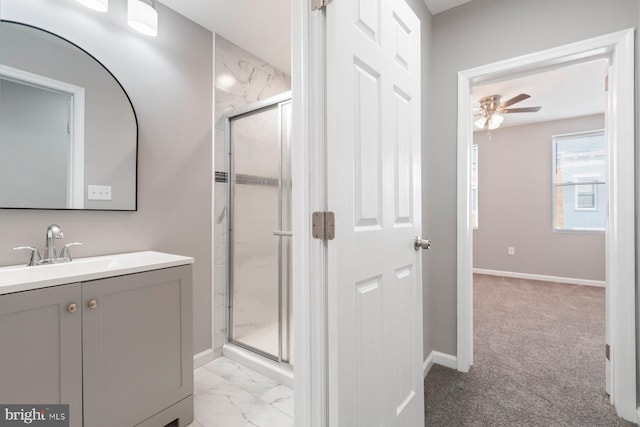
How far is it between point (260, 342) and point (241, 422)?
2.04 feet

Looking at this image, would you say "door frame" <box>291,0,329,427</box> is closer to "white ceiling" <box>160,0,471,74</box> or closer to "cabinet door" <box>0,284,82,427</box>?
"cabinet door" <box>0,284,82,427</box>

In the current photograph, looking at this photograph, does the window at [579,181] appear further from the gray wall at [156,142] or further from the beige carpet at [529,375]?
the gray wall at [156,142]

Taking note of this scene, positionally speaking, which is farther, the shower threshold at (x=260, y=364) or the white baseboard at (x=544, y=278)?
the white baseboard at (x=544, y=278)

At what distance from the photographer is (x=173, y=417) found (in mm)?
1488

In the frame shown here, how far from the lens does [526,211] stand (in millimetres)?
4875

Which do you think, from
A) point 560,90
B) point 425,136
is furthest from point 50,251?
point 560,90

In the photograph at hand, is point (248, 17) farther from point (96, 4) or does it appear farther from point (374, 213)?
point (374, 213)

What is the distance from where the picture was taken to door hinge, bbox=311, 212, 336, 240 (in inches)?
37.0

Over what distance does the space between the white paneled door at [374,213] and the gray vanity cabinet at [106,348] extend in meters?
0.96

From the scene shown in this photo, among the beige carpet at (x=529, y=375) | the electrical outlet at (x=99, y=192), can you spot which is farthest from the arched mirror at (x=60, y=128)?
the beige carpet at (x=529, y=375)

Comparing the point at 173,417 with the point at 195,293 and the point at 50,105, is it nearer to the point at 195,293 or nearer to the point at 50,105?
the point at 195,293

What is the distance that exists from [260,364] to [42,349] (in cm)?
131

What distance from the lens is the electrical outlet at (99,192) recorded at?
65.7 inches

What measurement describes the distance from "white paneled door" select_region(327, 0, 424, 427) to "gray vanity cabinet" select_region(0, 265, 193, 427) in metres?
0.96
